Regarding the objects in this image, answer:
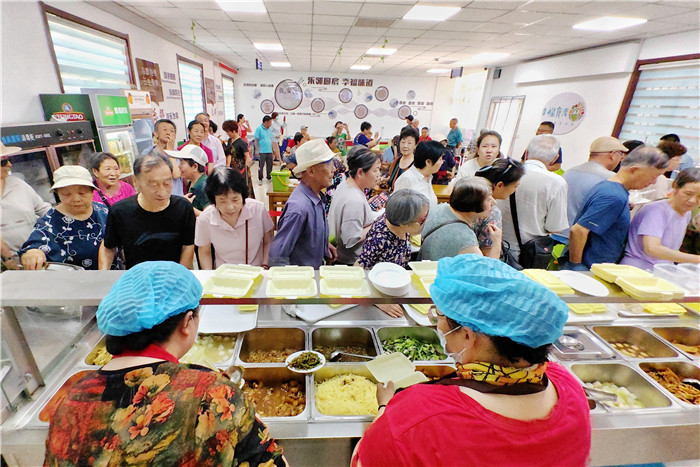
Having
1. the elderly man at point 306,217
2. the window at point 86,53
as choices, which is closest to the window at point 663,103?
the elderly man at point 306,217

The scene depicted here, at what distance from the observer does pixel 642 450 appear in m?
1.60

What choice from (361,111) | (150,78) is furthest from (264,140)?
(361,111)

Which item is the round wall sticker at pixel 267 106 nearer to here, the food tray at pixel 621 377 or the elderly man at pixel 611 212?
the elderly man at pixel 611 212

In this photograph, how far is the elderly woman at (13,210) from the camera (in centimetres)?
257

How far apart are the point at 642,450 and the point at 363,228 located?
2.30 m

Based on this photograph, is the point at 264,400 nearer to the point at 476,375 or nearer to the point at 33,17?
the point at 476,375

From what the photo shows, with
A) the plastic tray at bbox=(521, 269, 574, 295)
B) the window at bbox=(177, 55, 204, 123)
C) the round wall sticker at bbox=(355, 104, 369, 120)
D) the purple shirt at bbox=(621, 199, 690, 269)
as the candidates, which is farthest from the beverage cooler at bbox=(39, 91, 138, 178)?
the round wall sticker at bbox=(355, 104, 369, 120)

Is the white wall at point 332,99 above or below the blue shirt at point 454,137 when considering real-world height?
above

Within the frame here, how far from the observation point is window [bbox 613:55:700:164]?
5566 mm

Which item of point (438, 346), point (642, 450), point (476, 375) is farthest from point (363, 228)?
point (642, 450)

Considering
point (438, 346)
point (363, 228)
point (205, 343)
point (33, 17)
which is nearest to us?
point (205, 343)

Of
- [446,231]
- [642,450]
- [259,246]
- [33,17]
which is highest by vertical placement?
[33,17]

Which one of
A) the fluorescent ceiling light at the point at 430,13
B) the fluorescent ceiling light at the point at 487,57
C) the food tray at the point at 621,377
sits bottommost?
the food tray at the point at 621,377

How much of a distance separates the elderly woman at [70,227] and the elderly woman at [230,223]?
30.1 inches
